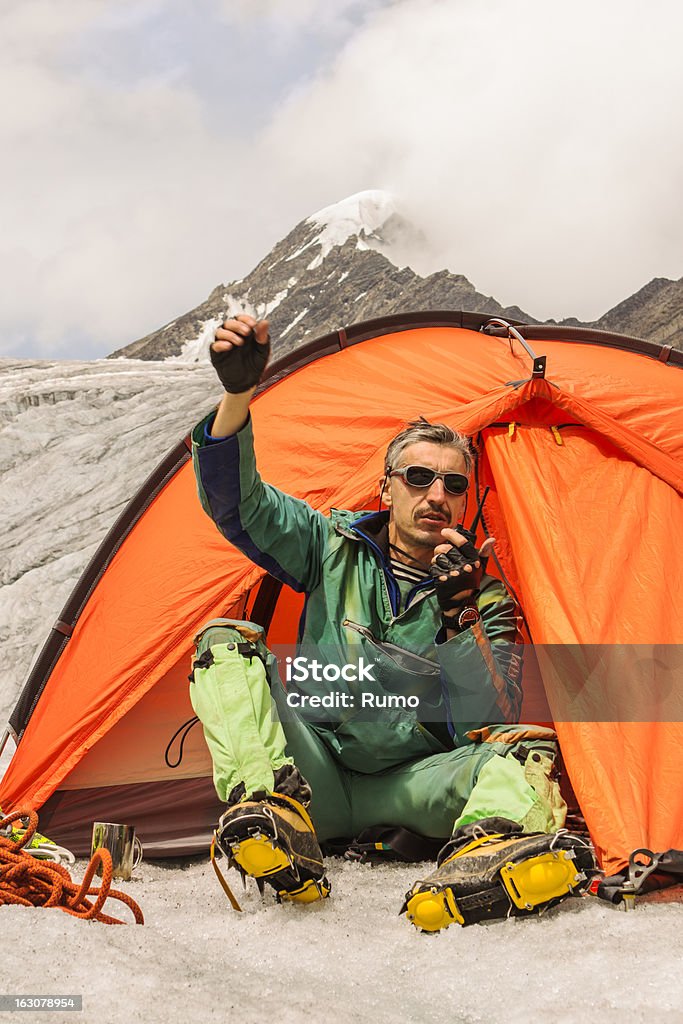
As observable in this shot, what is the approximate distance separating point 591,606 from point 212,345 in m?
1.71

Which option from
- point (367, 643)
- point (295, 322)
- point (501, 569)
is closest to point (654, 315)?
point (501, 569)

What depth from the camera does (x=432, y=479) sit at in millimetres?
3311

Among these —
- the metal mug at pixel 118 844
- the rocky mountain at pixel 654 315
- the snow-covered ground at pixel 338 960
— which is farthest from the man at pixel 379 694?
the rocky mountain at pixel 654 315

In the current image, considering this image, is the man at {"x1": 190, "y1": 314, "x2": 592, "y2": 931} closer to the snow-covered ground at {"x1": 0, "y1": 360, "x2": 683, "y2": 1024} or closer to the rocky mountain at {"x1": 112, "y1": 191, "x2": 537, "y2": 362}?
the snow-covered ground at {"x1": 0, "y1": 360, "x2": 683, "y2": 1024}

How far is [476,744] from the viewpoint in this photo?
3.13 m

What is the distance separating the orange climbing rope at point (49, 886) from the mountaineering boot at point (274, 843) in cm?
31

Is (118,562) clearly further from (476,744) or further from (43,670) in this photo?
(476,744)

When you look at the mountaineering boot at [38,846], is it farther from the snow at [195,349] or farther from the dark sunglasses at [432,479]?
the snow at [195,349]

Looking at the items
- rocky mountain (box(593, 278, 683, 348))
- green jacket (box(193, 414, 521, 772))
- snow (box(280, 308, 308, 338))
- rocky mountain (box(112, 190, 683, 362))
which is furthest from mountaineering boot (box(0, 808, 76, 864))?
snow (box(280, 308, 308, 338))

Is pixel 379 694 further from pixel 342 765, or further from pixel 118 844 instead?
pixel 118 844

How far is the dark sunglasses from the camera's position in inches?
130

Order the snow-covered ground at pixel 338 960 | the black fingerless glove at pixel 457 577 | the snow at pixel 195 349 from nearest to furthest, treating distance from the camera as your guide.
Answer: the snow-covered ground at pixel 338 960
the black fingerless glove at pixel 457 577
the snow at pixel 195 349

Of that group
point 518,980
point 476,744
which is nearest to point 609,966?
point 518,980

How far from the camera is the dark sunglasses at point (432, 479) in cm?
331
